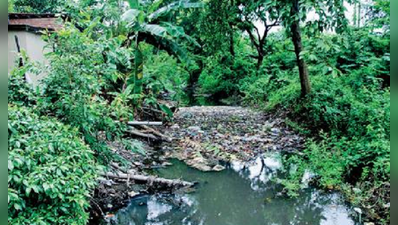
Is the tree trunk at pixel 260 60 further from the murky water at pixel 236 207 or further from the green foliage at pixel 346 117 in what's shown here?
the murky water at pixel 236 207

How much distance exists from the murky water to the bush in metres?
1.43

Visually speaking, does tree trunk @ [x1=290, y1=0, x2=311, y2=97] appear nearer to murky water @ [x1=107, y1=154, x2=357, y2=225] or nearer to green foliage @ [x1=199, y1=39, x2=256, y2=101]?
murky water @ [x1=107, y1=154, x2=357, y2=225]

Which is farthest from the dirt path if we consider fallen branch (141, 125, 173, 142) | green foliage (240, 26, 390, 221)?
green foliage (240, 26, 390, 221)

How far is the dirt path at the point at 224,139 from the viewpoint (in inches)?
242

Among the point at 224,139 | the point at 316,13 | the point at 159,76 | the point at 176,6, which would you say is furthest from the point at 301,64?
the point at 159,76

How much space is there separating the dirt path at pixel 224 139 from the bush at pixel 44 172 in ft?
10.6

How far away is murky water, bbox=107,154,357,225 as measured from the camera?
3891mm

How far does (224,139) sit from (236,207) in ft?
9.73

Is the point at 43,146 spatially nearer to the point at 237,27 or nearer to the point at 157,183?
the point at 157,183

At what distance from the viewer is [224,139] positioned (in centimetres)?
720

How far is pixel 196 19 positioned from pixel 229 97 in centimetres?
428

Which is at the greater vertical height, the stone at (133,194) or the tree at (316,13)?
the tree at (316,13)

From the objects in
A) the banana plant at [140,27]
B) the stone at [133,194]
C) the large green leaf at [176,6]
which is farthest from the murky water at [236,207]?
the large green leaf at [176,6]

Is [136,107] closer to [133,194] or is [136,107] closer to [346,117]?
[133,194]
